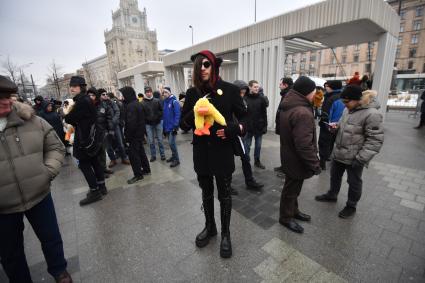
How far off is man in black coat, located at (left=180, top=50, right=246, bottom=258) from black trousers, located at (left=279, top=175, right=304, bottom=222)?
88cm

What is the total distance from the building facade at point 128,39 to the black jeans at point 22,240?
7740 cm

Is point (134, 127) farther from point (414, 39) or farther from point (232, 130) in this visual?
point (414, 39)

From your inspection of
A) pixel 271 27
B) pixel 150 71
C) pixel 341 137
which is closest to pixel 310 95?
pixel 341 137

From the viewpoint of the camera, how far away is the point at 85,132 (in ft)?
11.5

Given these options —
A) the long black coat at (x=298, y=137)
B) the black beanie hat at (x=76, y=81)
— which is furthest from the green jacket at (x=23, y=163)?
the long black coat at (x=298, y=137)

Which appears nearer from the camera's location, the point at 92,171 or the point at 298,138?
the point at 298,138

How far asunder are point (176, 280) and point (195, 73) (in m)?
2.10

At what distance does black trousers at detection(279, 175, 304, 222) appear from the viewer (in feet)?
8.88

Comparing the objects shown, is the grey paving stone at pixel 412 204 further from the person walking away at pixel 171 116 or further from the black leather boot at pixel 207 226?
the person walking away at pixel 171 116

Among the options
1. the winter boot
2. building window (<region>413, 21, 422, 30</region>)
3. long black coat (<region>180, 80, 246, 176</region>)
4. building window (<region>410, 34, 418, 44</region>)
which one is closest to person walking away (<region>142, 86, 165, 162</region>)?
the winter boot

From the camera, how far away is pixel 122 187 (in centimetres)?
439

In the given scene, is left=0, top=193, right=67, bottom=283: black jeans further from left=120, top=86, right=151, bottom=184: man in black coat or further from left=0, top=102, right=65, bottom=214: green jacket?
left=120, top=86, right=151, bottom=184: man in black coat

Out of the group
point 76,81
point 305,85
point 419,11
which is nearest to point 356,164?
point 305,85

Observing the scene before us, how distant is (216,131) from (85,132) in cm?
257
